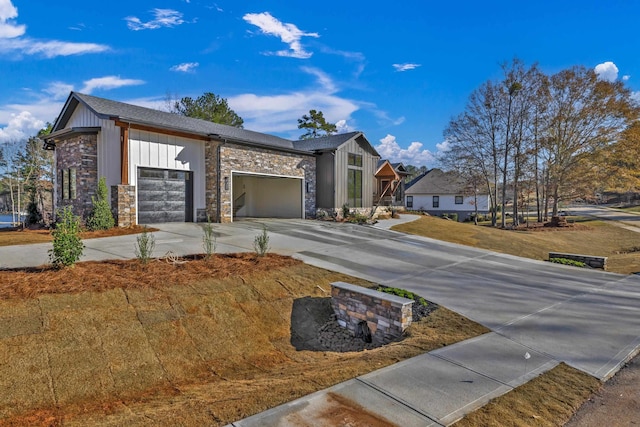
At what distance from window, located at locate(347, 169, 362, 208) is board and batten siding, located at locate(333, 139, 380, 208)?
334mm

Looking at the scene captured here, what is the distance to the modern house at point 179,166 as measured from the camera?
13070 millimetres

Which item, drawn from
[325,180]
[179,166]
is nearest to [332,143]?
[325,180]

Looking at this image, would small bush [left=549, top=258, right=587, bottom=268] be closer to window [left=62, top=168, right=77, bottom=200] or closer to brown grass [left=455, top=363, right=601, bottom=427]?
brown grass [left=455, top=363, right=601, bottom=427]

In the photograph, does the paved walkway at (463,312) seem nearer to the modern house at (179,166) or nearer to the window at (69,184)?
the modern house at (179,166)

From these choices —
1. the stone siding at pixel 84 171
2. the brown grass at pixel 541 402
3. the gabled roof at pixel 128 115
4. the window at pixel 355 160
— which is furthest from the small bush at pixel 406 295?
the window at pixel 355 160

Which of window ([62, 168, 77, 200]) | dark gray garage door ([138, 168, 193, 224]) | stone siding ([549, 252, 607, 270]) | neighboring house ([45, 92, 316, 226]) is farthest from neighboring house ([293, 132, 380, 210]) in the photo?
window ([62, 168, 77, 200])

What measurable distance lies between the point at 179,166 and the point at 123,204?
116 inches

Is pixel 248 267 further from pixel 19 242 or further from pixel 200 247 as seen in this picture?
pixel 19 242

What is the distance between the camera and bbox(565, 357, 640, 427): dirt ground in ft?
9.78

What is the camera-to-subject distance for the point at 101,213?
12.3 meters

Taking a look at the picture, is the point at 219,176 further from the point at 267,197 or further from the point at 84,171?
the point at 267,197

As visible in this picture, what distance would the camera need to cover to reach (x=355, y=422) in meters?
2.76

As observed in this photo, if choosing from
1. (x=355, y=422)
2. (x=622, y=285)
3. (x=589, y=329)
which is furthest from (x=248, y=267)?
(x=622, y=285)

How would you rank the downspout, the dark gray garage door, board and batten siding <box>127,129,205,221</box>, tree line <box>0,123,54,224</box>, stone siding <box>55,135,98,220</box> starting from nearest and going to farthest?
stone siding <box>55,135,98,220</box> < board and batten siding <box>127,129,205,221</box> < the dark gray garage door < the downspout < tree line <box>0,123,54,224</box>
